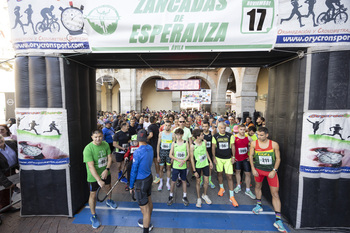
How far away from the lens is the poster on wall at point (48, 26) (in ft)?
10.3

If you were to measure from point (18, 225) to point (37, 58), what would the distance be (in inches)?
154

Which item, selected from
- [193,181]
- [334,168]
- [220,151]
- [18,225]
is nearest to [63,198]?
[18,225]

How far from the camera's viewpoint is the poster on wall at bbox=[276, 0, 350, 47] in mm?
2934

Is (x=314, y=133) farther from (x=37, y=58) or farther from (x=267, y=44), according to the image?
(x=37, y=58)

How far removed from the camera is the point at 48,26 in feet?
10.6

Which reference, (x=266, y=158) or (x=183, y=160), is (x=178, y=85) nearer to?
(x=183, y=160)

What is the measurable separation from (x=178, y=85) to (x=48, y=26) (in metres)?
7.49

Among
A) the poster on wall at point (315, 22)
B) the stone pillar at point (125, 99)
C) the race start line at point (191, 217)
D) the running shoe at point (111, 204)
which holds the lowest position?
the race start line at point (191, 217)

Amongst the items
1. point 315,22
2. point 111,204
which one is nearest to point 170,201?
point 111,204

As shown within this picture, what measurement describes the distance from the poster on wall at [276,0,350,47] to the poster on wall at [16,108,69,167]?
5.38 metres

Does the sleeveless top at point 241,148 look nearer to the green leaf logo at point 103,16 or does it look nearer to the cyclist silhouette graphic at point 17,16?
the green leaf logo at point 103,16

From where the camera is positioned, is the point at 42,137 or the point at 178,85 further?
the point at 178,85

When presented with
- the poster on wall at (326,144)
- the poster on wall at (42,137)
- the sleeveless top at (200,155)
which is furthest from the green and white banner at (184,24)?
the sleeveless top at (200,155)

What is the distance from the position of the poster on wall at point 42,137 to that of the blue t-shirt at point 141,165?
1977 mm
